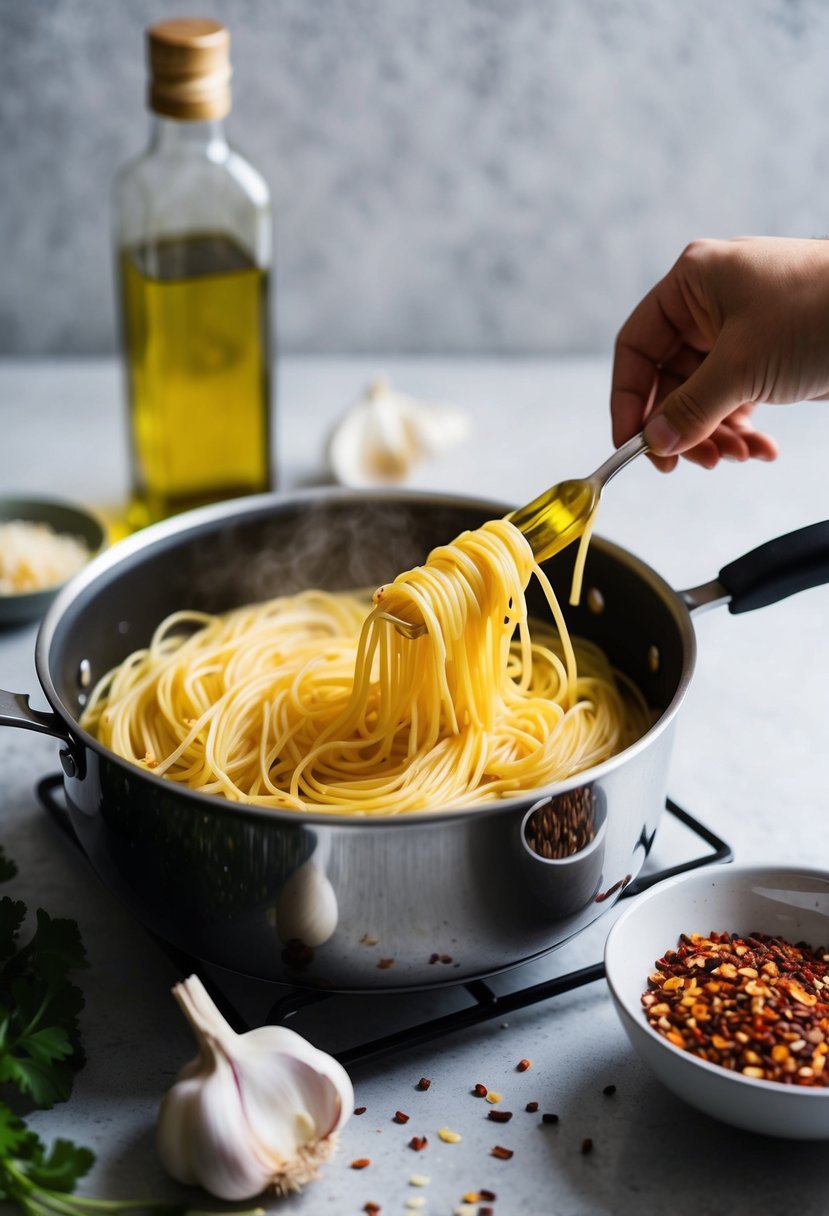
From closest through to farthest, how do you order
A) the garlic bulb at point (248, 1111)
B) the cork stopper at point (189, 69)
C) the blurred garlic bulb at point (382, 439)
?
1. the garlic bulb at point (248, 1111)
2. the cork stopper at point (189, 69)
3. the blurred garlic bulb at point (382, 439)

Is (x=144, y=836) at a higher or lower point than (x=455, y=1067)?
higher

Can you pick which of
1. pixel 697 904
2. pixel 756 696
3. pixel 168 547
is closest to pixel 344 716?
pixel 168 547

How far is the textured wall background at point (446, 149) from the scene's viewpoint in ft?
9.66

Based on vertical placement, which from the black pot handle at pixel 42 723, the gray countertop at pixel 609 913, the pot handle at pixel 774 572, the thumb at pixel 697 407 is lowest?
the gray countertop at pixel 609 913

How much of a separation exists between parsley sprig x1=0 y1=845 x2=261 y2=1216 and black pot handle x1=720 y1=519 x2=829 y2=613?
0.90m

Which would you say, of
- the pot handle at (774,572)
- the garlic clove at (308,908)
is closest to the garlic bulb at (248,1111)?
the garlic clove at (308,908)

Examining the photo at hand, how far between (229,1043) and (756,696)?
1220 mm

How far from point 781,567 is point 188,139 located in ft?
4.65

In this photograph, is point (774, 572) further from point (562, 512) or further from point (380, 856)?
point (380, 856)

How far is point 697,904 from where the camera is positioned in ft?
5.09

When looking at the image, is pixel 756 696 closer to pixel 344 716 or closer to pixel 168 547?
pixel 344 716

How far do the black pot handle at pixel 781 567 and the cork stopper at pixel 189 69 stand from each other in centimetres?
128

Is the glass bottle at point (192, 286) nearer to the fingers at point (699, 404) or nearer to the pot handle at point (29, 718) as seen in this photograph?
the fingers at point (699, 404)

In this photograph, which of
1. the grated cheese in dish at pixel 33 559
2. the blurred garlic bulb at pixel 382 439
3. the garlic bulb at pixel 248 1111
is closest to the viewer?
the garlic bulb at pixel 248 1111
